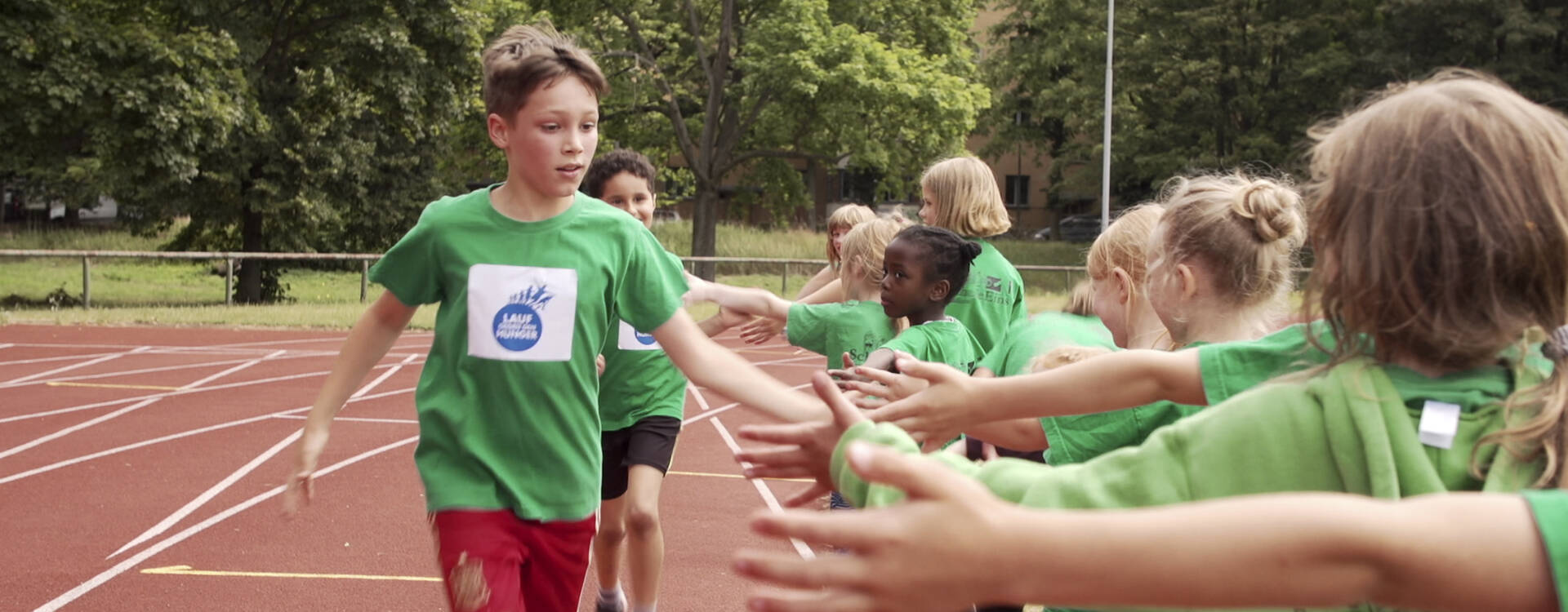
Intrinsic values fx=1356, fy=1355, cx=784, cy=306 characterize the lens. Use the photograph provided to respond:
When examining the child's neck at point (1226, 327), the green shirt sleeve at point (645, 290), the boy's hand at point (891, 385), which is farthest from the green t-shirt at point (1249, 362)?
the green shirt sleeve at point (645, 290)

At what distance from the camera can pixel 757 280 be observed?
86.5 feet

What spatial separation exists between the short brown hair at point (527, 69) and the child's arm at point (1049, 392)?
1.36 meters

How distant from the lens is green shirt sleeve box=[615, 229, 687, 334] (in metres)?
3.23

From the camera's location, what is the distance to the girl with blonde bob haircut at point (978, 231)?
5.04 metres

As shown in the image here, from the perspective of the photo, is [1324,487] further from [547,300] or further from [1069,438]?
[547,300]

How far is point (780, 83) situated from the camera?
90.6 feet

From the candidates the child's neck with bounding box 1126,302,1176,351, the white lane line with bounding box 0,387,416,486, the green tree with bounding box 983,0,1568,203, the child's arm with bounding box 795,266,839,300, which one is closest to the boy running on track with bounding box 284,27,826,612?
the child's neck with bounding box 1126,302,1176,351

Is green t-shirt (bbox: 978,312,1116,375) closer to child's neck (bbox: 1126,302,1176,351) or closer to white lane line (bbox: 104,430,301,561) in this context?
child's neck (bbox: 1126,302,1176,351)

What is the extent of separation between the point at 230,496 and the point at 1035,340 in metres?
5.20

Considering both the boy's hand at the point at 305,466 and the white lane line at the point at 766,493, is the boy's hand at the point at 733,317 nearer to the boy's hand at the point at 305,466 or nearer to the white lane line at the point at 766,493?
the white lane line at the point at 766,493

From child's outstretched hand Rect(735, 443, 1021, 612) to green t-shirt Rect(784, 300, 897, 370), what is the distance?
11.3ft

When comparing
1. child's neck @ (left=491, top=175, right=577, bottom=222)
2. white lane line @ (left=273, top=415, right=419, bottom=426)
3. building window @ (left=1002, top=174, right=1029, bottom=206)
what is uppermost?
building window @ (left=1002, top=174, right=1029, bottom=206)

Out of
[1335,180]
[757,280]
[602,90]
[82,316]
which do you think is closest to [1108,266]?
[602,90]

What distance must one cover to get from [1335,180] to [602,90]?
2.24 m
